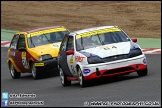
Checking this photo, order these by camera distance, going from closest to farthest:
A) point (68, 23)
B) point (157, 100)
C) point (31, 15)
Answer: point (157, 100)
point (68, 23)
point (31, 15)

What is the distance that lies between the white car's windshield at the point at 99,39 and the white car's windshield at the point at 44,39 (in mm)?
4254

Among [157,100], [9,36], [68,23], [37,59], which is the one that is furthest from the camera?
[68,23]

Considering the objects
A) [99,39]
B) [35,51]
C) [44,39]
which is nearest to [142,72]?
[99,39]

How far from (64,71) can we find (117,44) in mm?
1716

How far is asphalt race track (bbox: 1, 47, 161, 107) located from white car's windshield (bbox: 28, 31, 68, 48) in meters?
1.11

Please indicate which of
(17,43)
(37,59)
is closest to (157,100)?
(37,59)

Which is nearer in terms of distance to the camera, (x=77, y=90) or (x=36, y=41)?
(x=77, y=90)

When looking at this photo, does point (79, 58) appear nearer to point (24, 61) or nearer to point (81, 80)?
point (81, 80)

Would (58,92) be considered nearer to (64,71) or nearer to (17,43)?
(64,71)

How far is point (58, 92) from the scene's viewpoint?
662 inches

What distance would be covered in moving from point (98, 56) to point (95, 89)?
3.52 feet

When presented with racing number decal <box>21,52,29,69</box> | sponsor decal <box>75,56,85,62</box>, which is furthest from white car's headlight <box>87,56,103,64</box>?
racing number decal <box>21,52,29,69</box>

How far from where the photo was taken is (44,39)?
22.5 metres

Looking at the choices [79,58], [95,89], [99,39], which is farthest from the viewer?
[99,39]
